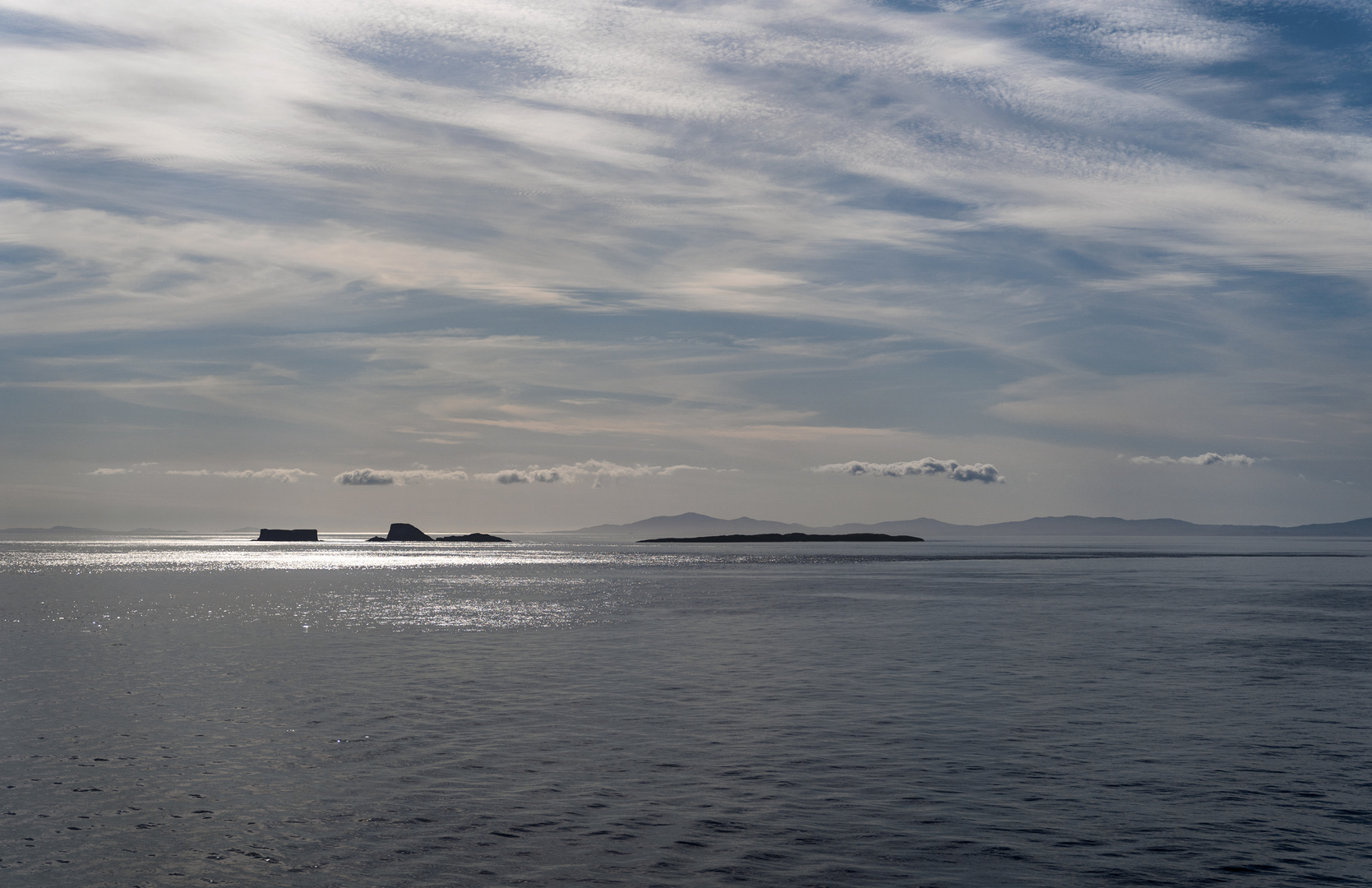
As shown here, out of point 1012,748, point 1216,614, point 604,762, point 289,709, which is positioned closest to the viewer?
point 604,762

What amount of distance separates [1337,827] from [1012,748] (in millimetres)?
8543

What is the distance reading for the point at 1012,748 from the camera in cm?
2748

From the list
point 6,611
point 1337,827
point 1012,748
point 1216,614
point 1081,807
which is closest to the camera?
point 1337,827

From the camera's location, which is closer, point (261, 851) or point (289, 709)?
point (261, 851)

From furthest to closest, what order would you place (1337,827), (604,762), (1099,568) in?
(1099,568), (604,762), (1337,827)

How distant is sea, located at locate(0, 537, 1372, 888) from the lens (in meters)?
18.1

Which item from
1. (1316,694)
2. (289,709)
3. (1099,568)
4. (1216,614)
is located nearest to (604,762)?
(289,709)

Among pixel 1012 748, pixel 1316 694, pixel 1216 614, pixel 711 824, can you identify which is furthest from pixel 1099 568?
pixel 711 824

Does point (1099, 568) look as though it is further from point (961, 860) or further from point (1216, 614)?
point (961, 860)

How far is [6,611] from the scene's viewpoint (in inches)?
3159

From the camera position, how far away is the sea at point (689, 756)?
18125mm

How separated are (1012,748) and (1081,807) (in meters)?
5.97

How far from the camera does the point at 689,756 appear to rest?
2639 cm

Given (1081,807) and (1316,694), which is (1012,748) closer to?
(1081,807)
